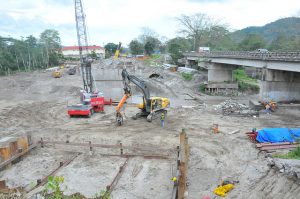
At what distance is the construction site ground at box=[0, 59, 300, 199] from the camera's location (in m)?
12.5

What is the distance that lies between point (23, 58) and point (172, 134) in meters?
72.6

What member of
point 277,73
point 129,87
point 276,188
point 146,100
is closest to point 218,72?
point 277,73

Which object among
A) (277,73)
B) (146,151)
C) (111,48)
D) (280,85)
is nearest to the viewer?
(146,151)

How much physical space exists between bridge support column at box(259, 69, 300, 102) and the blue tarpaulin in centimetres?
1657

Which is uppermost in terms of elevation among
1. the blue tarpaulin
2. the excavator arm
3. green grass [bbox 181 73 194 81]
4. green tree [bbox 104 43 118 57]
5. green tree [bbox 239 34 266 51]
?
green tree [bbox 104 43 118 57]

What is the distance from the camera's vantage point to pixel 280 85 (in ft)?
110

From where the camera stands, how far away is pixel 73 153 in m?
16.8

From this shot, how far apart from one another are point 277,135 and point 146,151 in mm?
8588

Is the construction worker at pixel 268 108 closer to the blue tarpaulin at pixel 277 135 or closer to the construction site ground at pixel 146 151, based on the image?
the construction site ground at pixel 146 151

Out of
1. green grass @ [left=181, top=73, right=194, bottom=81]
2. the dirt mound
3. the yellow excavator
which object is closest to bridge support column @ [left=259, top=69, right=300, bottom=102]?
the yellow excavator

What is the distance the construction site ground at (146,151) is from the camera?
40.9ft

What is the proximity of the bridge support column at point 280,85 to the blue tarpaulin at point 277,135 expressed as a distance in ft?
54.3

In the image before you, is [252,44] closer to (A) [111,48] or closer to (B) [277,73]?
(B) [277,73]

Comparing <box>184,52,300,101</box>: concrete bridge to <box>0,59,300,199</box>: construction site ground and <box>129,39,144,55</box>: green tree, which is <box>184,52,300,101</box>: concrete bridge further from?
→ <box>129,39,144,55</box>: green tree
